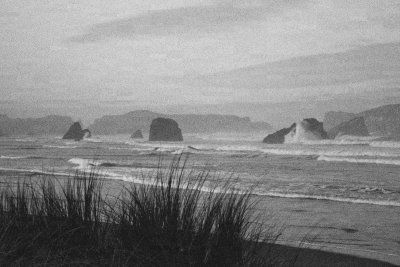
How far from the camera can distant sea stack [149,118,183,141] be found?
297 ft

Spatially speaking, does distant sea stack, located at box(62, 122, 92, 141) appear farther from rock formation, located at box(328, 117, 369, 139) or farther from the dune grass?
the dune grass

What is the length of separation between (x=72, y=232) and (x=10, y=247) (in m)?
0.48

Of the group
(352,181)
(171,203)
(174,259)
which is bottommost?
(352,181)

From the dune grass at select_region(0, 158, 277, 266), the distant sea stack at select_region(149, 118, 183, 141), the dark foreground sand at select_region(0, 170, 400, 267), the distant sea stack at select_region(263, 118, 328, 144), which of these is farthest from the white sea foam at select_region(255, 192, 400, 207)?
the distant sea stack at select_region(149, 118, 183, 141)

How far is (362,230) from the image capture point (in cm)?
704

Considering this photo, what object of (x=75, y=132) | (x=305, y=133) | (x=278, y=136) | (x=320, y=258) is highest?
(x=320, y=258)

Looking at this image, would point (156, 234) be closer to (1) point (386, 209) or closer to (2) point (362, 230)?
(2) point (362, 230)

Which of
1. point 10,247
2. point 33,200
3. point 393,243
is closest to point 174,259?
point 10,247

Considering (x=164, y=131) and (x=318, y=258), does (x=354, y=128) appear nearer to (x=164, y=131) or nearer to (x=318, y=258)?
(x=164, y=131)

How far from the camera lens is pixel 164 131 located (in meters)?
91.5

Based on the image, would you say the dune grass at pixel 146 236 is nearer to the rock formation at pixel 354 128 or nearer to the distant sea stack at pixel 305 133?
the distant sea stack at pixel 305 133

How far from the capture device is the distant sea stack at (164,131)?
90.4m

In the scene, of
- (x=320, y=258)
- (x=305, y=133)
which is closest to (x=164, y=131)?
(x=305, y=133)

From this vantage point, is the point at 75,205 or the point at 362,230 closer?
the point at 75,205
